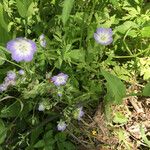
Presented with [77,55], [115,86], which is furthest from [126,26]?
[115,86]

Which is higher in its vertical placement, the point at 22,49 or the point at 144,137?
the point at 22,49

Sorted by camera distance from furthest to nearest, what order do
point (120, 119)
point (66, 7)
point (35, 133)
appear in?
point (120, 119)
point (35, 133)
point (66, 7)

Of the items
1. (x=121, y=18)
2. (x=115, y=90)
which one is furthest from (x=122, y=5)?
(x=115, y=90)

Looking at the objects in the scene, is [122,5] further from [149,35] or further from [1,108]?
[1,108]

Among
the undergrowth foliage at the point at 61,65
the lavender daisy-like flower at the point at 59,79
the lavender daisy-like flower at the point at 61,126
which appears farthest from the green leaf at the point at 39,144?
the lavender daisy-like flower at the point at 59,79

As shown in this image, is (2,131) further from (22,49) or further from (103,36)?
(103,36)

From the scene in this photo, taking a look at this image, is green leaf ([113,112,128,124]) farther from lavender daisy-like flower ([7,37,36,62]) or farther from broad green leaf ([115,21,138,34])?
lavender daisy-like flower ([7,37,36,62])

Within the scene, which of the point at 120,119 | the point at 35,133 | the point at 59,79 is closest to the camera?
the point at 59,79

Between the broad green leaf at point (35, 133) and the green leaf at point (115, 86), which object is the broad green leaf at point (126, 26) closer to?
the green leaf at point (115, 86)
